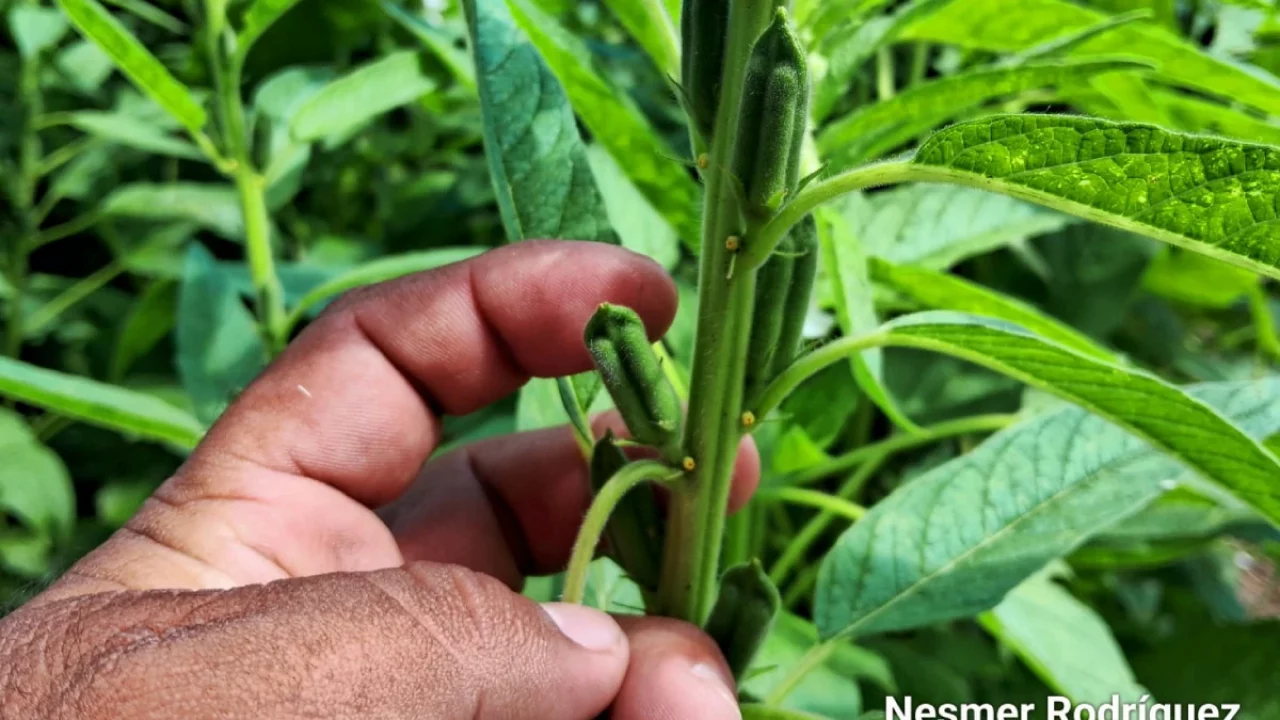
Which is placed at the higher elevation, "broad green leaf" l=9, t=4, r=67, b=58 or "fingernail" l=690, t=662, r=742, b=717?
"broad green leaf" l=9, t=4, r=67, b=58

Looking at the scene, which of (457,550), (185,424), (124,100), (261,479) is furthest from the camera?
(124,100)

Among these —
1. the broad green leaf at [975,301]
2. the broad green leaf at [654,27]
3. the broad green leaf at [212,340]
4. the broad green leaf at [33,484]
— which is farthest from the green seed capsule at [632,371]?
the broad green leaf at [33,484]

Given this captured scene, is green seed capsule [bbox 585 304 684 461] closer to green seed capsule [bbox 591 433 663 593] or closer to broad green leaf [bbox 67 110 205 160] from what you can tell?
green seed capsule [bbox 591 433 663 593]

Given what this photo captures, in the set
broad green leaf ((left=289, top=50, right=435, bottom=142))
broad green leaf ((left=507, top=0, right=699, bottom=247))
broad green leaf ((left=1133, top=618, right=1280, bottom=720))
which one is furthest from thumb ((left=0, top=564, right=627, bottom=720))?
broad green leaf ((left=1133, top=618, right=1280, bottom=720))

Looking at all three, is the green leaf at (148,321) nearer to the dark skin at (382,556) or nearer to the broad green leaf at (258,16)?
the broad green leaf at (258,16)

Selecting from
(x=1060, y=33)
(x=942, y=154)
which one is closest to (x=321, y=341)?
(x=942, y=154)

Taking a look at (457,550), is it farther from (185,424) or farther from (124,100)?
(124,100)
